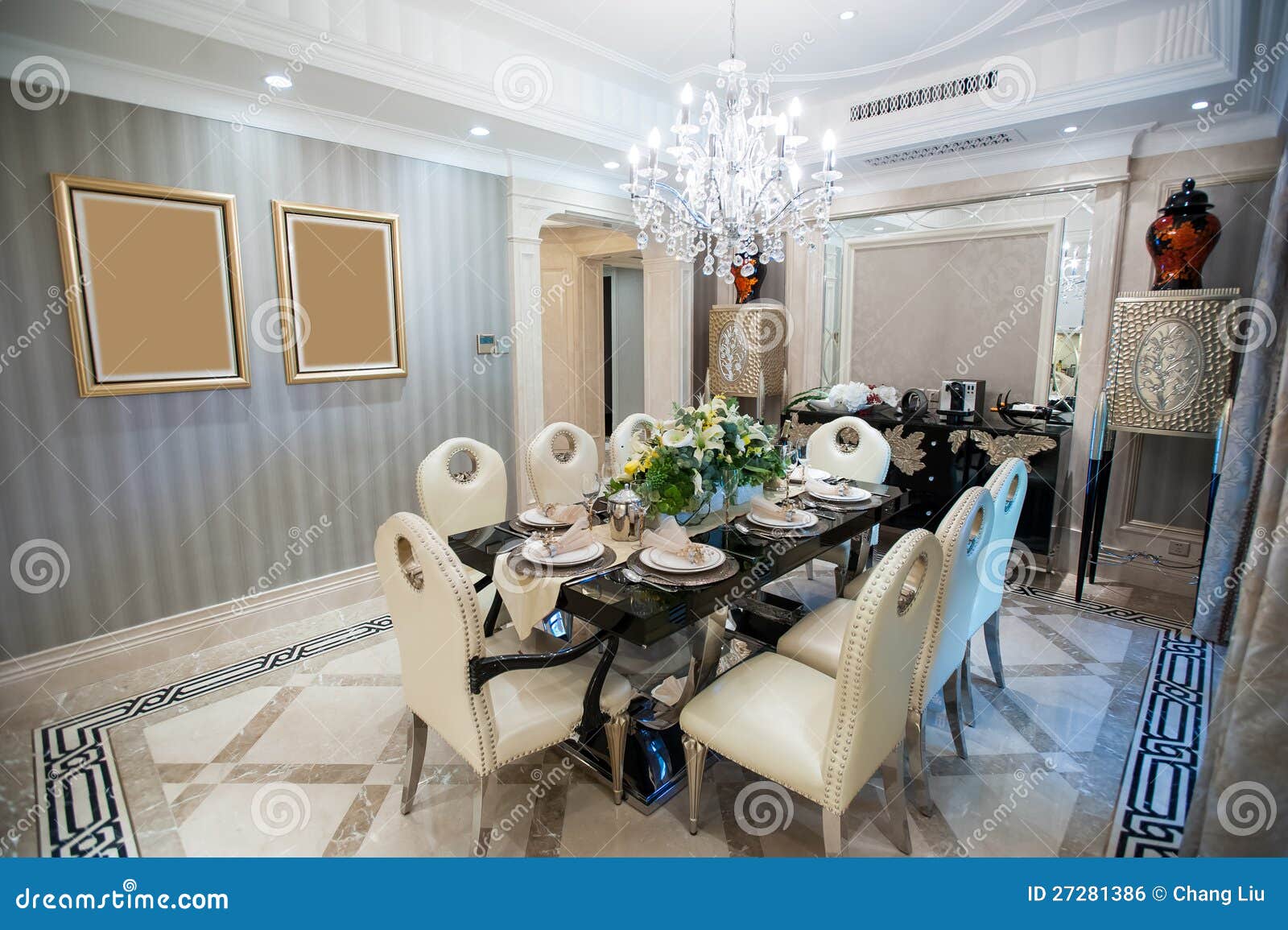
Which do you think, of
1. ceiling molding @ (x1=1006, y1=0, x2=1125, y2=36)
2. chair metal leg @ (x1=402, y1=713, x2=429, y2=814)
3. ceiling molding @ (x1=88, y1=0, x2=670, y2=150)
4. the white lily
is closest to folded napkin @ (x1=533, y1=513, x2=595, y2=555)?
the white lily

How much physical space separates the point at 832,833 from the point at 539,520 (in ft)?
4.43

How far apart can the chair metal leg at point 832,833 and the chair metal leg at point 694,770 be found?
368 millimetres

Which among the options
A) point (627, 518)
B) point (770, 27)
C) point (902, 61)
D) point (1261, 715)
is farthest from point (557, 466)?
point (902, 61)

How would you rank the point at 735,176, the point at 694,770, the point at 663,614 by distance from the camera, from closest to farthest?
the point at 663,614 < the point at 694,770 < the point at 735,176

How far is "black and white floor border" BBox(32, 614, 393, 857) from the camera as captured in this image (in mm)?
1921

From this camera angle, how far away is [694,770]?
1902 millimetres

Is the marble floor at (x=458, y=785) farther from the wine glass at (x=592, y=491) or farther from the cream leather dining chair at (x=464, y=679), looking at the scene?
the wine glass at (x=592, y=491)

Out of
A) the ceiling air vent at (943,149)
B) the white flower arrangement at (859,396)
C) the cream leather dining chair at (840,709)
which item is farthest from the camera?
the white flower arrangement at (859,396)

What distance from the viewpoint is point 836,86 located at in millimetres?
3701

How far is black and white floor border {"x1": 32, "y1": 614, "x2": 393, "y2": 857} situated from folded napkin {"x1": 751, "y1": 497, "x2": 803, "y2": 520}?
6.63ft

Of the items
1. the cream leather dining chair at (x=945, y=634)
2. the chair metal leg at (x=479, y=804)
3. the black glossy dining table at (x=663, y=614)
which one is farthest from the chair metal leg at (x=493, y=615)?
the cream leather dining chair at (x=945, y=634)

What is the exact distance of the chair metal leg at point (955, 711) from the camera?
224 centimetres

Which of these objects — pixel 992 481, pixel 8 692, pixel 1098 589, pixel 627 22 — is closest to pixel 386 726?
pixel 8 692

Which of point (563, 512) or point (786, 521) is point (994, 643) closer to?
point (786, 521)
